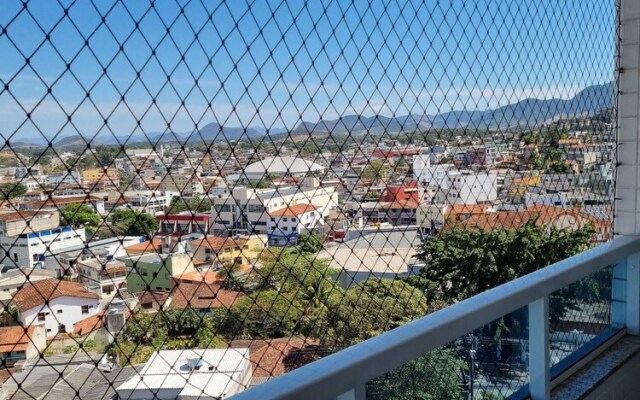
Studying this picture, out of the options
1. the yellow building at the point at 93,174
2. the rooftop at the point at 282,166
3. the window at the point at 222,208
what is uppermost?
the yellow building at the point at 93,174

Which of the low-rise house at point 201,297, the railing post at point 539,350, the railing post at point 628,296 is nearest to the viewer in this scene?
the low-rise house at point 201,297

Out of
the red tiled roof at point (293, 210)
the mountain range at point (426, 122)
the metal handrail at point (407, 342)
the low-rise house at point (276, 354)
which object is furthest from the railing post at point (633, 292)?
the red tiled roof at point (293, 210)

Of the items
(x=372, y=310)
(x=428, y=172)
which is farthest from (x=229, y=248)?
(x=372, y=310)

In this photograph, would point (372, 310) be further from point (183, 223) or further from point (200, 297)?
point (183, 223)

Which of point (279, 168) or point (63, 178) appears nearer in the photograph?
point (63, 178)

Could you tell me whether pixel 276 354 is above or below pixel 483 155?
below

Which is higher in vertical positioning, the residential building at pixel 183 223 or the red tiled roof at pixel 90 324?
the residential building at pixel 183 223

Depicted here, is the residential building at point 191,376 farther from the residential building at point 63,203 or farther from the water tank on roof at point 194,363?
the residential building at point 63,203
